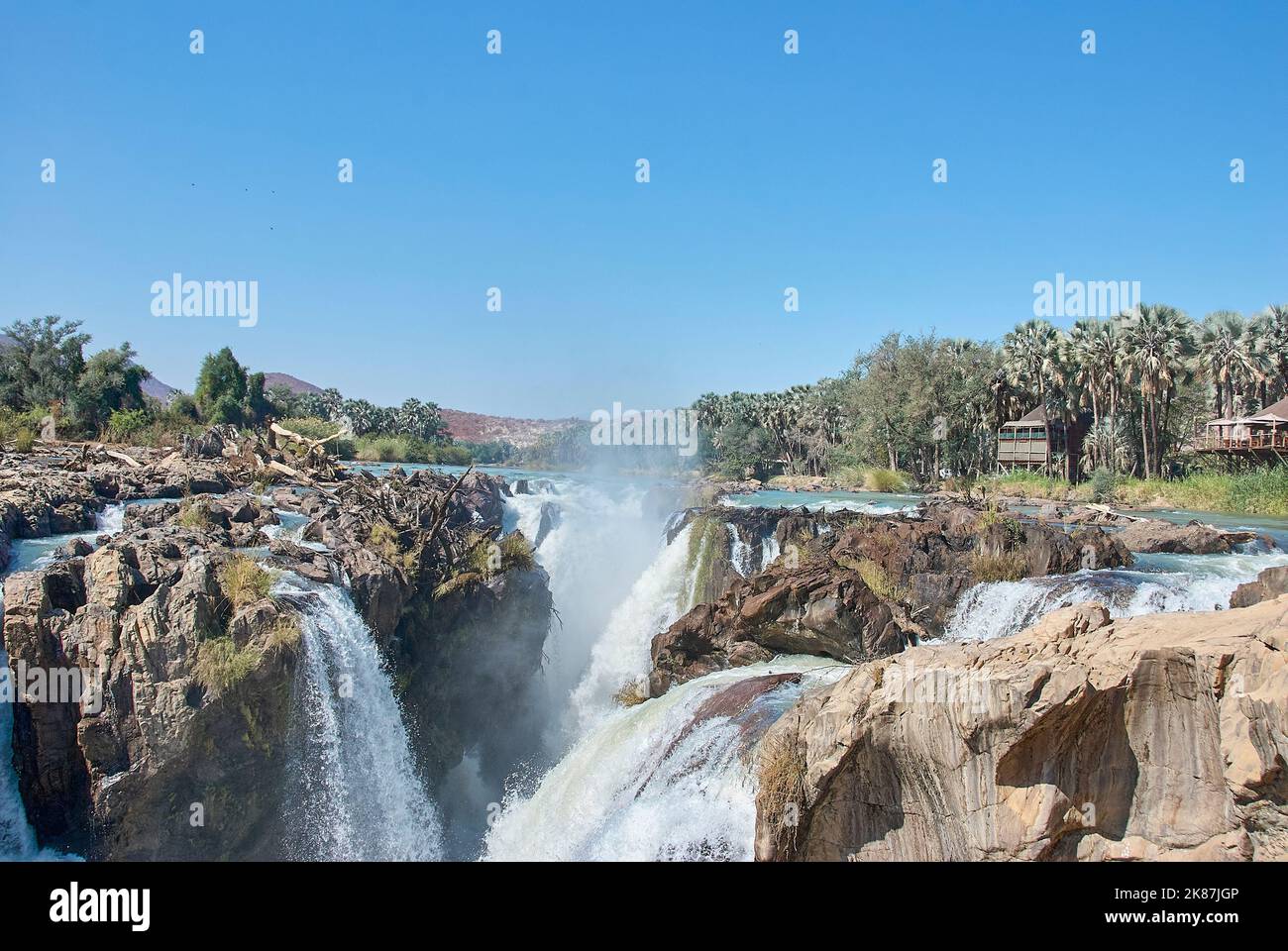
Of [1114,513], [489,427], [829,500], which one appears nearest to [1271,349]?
[1114,513]

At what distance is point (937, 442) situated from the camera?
4678cm

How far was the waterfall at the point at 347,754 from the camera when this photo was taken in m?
11.4

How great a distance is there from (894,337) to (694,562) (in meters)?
30.9

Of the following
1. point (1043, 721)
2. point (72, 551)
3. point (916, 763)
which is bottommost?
point (916, 763)

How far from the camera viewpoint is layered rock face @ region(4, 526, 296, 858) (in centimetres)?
977

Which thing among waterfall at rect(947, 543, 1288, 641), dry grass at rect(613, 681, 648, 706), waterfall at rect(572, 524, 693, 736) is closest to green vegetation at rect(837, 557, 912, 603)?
waterfall at rect(947, 543, 1288, 641)

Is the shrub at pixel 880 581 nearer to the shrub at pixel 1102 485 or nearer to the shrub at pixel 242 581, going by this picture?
the shrub at pixel 242 581

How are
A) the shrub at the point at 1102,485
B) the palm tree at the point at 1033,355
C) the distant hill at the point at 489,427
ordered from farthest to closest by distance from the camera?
1. the distant hill at the point at 489,427
2. the palm tree at the point at 1033,355
3. the shrub at the point at 1102,485

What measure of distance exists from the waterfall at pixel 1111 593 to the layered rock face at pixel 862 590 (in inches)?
22.6

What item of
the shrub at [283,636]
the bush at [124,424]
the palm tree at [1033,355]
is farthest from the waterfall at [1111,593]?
the palm tree at [1033,355]

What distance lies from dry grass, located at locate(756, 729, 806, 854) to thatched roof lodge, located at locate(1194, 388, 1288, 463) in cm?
3275

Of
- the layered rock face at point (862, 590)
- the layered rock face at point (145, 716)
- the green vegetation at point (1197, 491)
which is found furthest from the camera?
the green vegetation at point (1197, 491)
